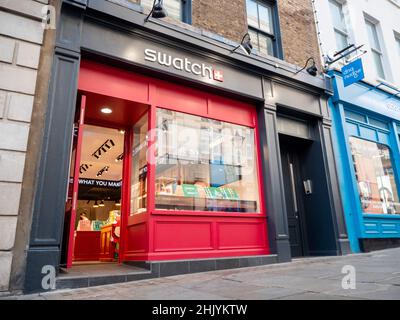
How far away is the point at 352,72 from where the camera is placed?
878 cm

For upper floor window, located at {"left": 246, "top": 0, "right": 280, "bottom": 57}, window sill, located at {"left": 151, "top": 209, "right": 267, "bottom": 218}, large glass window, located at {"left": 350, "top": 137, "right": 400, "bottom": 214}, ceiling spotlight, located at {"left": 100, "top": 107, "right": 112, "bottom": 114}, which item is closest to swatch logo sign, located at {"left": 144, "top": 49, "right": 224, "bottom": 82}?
ceiling spotlight, located at {"left": 100, "top": 107, "right": 112, "bottom": 114}

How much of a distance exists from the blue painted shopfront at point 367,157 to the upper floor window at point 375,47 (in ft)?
3.97

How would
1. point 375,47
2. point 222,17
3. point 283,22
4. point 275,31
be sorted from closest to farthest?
point 222,17 < point 275,31 < point 283,22 < point 375,47

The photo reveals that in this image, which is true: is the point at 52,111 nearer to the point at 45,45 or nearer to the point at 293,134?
the point at 45,45

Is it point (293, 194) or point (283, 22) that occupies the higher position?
point (283, 22)

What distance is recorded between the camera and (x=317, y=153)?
846 centimetres

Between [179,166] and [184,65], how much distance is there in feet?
6.62

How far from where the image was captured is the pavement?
326 cm

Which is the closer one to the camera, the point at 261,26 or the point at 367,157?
the point at 261,26

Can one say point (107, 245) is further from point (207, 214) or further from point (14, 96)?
point (14, 96)

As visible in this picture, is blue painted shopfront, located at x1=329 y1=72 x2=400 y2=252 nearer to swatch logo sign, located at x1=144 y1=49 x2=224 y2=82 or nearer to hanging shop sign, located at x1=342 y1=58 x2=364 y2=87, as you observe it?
hanging shop sign, located at x1=342 y1=58 x2=364 y2=87

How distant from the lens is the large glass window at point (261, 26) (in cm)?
850

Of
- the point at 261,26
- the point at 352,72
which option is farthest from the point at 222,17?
the point at 352,72

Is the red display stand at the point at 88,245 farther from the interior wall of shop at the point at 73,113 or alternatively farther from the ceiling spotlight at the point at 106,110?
the interior wall of shop at the point at 73,113
